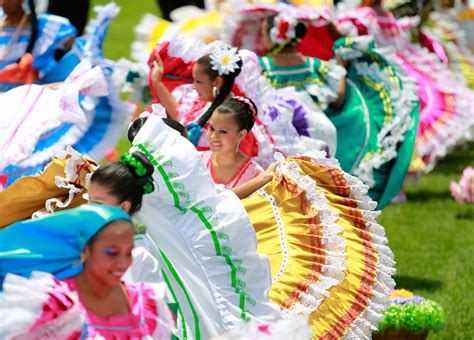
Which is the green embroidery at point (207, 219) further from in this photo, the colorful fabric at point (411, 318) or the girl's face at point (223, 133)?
the colorful fabric at point (411, 318)

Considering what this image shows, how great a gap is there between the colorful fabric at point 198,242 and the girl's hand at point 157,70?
2.72 m

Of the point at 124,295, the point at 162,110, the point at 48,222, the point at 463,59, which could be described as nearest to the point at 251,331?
the point at 124,295

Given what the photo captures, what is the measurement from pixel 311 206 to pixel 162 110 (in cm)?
69

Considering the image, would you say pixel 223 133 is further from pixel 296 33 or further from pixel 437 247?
pixel 437 247

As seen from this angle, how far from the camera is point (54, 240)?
138 inches

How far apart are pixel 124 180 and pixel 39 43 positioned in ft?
11.9

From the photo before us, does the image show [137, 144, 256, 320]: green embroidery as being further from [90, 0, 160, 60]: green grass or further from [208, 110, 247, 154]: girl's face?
[90, 0, 160, 60]: green grass

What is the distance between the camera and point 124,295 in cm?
353

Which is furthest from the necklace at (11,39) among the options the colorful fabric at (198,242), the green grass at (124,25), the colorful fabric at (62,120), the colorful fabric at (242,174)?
the green grass at (124,25)

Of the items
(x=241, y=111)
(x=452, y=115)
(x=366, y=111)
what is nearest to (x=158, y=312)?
(x=241, y=111)

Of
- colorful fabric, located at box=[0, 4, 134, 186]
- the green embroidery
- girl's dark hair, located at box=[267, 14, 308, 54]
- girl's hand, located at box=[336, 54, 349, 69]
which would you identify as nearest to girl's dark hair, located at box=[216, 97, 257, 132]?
colorful fabric, located at box=[0, 4, 134, 186]

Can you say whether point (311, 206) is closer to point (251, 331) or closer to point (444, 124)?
point (251, 331)

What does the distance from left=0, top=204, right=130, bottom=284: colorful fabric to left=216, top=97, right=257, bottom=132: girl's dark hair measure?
6.68 feet

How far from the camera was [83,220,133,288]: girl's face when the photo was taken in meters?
3.39
